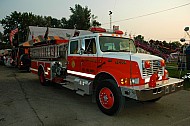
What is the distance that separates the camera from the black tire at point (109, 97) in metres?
5.16

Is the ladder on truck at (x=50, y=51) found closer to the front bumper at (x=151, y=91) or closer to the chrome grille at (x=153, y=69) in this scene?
the chrome grille at (x=153, y=69)

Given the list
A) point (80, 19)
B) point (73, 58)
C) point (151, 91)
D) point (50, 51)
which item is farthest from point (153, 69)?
point (80, 19)

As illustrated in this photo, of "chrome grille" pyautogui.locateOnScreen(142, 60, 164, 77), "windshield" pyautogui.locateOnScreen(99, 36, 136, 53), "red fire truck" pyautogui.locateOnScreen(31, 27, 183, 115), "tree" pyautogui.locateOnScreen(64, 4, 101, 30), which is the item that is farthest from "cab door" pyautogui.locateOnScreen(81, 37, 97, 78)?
"tree" pyautogui.locateOnScreen(64, 4, 101, 30)

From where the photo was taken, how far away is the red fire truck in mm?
5055

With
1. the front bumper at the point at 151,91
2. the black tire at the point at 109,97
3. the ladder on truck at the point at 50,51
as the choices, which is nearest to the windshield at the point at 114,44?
the black tire at the point at 109,97

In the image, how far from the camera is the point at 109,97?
5441 mm

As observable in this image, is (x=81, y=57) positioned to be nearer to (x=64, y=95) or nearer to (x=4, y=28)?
(x=64, y=95)

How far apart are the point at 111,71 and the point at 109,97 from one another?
729 millimetres

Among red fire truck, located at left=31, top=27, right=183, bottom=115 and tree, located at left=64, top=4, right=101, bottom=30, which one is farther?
tree, located at left=64, top=4, right=101, bottom=30

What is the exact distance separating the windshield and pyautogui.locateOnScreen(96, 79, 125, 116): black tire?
1.17 metres

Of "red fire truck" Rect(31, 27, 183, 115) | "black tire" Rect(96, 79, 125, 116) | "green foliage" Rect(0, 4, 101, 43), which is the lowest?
"black tire" Rect(96, 79, 125, 116)

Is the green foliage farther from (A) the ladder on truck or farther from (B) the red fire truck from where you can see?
(B) the red fire truck

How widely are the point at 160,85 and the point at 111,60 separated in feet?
4.88

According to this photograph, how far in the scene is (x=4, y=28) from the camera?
176 ft
